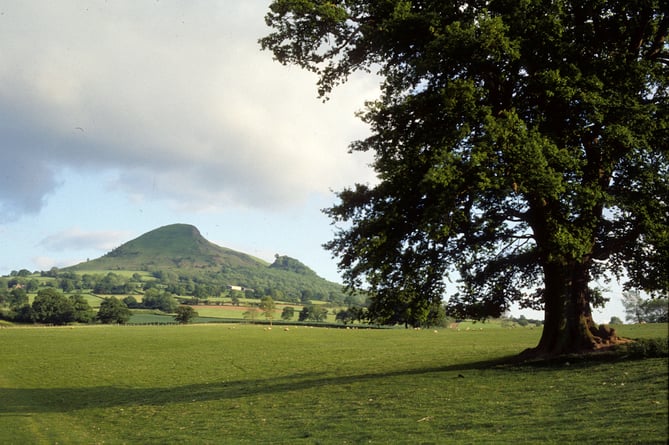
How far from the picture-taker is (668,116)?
23.5 m

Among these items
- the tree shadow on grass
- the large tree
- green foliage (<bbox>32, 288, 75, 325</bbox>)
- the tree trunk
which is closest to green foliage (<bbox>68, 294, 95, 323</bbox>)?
green foliage (<bbox>32, 288, 75, 325</bbox>)

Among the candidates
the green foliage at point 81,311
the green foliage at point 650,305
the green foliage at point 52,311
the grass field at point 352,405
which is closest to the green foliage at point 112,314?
the green foliage at point 81,311

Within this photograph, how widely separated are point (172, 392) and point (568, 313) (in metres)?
23.1

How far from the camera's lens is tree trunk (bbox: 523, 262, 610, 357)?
27609 mm

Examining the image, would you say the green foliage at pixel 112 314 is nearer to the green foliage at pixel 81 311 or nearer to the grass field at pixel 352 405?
the green foliage at pixel 81 311

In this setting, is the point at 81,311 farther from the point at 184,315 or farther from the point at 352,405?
the point at 352,405

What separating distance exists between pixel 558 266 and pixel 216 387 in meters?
21.4

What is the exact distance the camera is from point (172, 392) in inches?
1257

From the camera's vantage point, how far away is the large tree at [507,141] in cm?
2303

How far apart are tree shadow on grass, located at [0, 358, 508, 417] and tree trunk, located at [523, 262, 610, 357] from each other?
146 inches

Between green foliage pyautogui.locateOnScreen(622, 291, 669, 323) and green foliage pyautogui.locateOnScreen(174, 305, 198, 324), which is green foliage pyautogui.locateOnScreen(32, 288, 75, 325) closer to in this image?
green foliage pyautogui.locateOnScreen(174, 305, 198, 324)

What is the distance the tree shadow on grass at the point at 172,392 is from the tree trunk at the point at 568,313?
371 cm

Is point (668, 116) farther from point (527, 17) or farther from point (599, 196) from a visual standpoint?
point (527, 17)

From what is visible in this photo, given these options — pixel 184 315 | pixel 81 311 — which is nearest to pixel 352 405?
pixel 184 315
